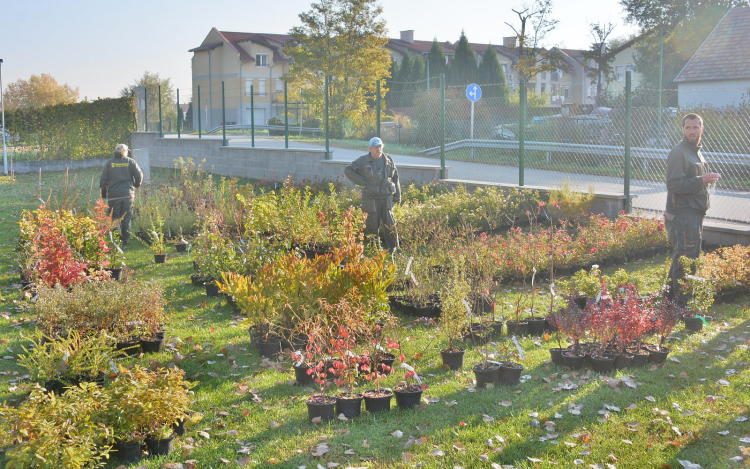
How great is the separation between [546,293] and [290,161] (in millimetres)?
11492

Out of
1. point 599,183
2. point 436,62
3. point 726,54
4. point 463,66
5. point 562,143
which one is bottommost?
point 599,183

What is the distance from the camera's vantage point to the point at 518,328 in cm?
673

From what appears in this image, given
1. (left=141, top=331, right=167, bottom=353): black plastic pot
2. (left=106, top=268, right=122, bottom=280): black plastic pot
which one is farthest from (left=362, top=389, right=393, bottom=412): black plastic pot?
(left=106, top=268, right=122, bottom=280): black plastic pot

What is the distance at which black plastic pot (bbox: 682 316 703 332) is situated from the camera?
6.64 metres

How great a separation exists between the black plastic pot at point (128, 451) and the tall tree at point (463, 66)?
39680 mm

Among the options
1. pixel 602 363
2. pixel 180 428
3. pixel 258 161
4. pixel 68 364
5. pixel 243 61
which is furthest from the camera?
pixel 243 61


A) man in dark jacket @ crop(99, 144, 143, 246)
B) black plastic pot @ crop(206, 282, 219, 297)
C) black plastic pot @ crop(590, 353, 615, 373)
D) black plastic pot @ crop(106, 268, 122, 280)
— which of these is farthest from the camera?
man in dark jacket @ crop(99, 144, 143, 246)

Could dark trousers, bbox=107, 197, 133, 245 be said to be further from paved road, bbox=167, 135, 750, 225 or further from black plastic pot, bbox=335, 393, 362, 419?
black plastic pot, bbox=335, 393, 362, 419

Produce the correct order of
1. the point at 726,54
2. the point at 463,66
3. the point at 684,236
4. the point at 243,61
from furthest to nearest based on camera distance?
1. the point at 243,61
2. the point at 463,66
3. the point at 726,54
4. the point at 684,236

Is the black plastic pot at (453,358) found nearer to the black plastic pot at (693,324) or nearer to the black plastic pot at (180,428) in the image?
the black plastic pot at (180,428)

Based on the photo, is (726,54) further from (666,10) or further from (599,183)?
(666,10)

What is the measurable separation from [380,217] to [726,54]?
2340 cm

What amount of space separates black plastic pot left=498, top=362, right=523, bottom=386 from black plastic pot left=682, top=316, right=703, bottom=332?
2378 mm

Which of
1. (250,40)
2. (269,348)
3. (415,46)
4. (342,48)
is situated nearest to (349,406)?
(269,348)
